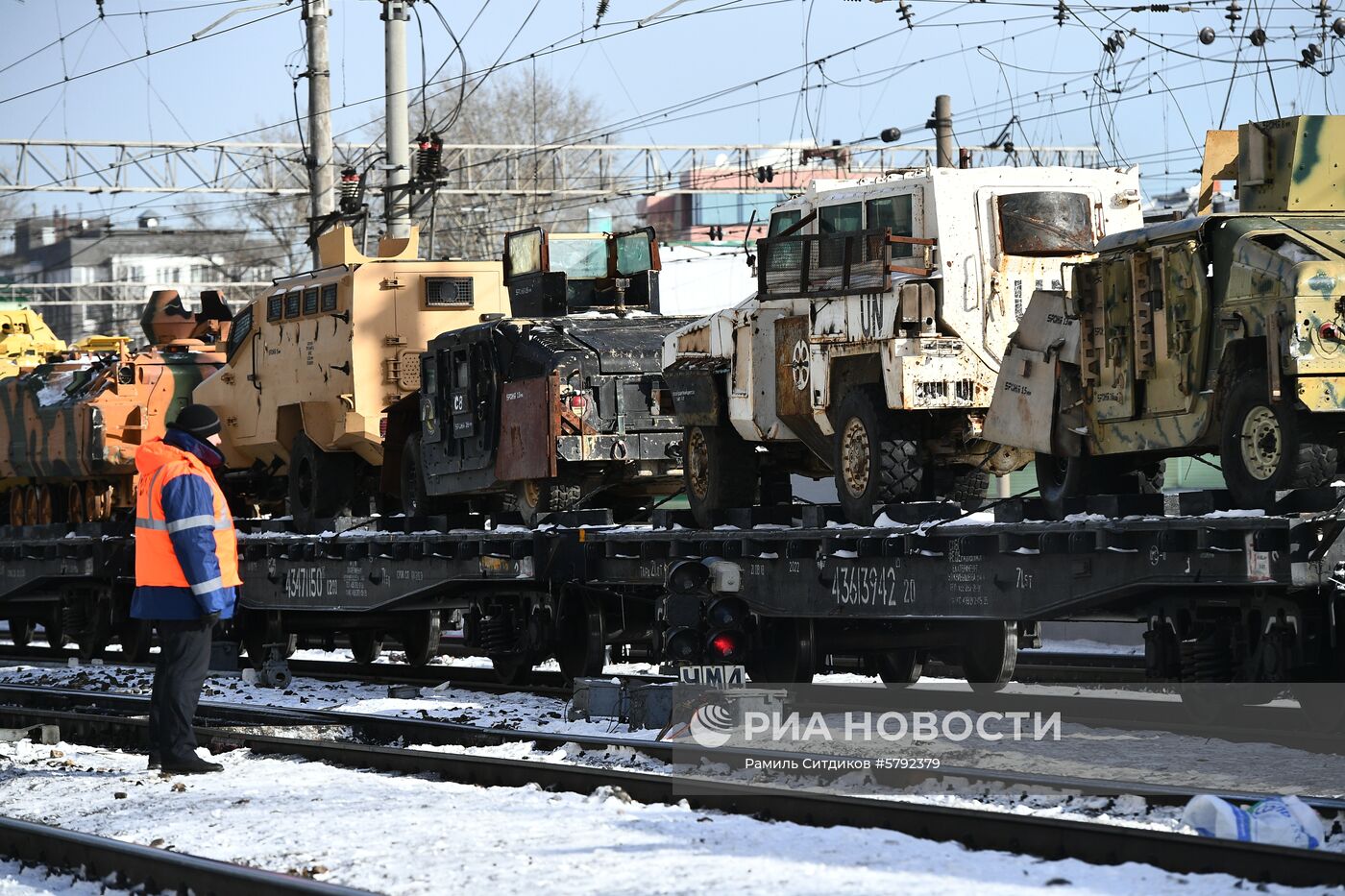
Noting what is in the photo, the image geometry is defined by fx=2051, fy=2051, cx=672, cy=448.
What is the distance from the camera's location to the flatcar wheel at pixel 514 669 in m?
17.4

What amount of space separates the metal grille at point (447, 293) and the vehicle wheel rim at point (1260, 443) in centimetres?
1184

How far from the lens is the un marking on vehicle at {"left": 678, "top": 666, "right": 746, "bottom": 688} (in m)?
13.6

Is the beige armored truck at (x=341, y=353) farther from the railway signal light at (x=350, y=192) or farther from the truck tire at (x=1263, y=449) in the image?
the truck tire at (x=1263, y=449)

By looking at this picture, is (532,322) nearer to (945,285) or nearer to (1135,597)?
(945,285)

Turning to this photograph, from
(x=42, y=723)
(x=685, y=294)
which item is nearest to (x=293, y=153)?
(x=685, y=294)

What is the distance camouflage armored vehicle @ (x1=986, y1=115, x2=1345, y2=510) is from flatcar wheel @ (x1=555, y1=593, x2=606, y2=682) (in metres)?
4.53

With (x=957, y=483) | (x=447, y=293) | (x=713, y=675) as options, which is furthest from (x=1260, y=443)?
(x=447, y=293)

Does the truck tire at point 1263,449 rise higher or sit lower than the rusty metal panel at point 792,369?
lower

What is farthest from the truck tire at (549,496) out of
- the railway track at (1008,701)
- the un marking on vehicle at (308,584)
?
the un marking on vehicle at (308,584)

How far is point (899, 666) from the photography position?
15641 millimetres

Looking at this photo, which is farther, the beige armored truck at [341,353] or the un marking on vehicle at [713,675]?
the beige armored truck at [341,353]

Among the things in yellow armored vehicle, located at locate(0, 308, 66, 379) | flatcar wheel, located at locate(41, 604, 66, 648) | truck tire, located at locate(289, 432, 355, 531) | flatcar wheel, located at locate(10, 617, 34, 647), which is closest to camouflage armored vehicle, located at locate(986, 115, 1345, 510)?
truck tire, located at locate(289, 432, 355, 531)

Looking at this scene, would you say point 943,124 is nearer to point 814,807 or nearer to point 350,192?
point 350,192

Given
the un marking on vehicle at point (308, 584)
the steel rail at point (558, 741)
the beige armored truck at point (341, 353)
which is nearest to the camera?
the steel rail at point (558, 741)
